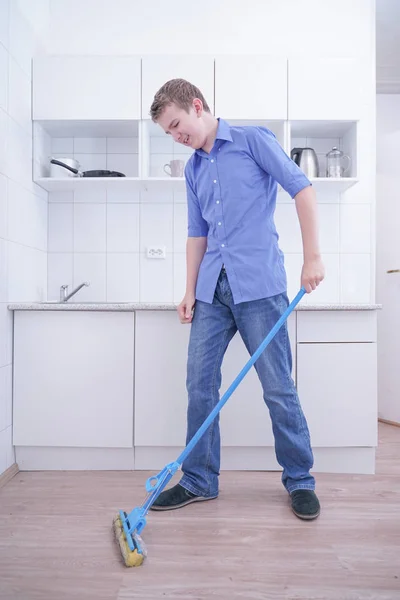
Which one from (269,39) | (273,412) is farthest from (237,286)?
(269,39)

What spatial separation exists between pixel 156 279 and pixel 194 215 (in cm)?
86

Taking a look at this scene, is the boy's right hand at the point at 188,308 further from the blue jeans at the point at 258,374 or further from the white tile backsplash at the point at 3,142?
the white tile backsplash at the point at 3,142

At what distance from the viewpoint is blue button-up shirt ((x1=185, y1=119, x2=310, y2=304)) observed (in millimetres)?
1603

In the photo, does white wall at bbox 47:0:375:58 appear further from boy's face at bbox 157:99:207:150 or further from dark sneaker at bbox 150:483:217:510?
dark sneaker at bbox 150:483:217:510

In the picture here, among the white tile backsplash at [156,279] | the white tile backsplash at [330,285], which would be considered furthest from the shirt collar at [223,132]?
the white tile backsplash at [330,285]

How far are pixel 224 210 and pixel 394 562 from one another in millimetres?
1131

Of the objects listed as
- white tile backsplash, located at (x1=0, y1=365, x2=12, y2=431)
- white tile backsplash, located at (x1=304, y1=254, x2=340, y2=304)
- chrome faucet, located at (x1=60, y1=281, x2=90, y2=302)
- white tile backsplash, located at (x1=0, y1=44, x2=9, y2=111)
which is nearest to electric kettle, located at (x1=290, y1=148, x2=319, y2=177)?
white tile backsplash, located at (x1=304, y1=254, x2=340, y2=304)

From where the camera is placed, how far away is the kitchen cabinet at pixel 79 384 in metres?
2.01

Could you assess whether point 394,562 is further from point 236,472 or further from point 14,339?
point 14,339

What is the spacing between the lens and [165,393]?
2.01m

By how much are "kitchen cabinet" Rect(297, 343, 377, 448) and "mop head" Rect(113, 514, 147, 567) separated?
3.03 ft

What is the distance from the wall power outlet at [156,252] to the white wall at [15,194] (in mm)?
548

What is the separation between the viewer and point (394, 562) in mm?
1292

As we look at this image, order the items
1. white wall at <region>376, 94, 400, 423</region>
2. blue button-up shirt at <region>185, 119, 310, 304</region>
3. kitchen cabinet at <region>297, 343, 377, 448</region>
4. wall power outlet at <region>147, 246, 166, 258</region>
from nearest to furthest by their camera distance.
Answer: blue button-up shirt at <region>185, 119, 310, 304</region> → kitchen cabinet at <region>297, 343, 377, 448</region> → wall power outlet at <region>147, 246, 166, 258</region> → white wall at <region>376, 94, 400, 423</region>
